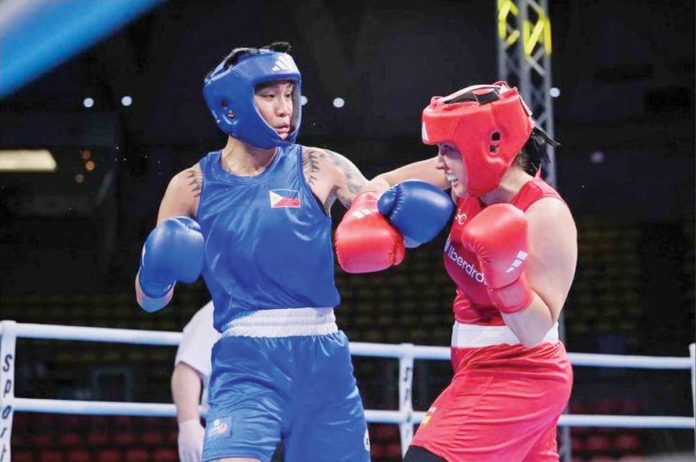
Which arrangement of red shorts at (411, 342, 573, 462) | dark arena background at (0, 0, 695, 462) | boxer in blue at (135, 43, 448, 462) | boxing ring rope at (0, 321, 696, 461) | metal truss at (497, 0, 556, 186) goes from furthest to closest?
1. dark arena background at (0, 0, 695, 462)
2. metal truss at (497, 0, 556, 186)
3. boxing ring rope at (0, 321, 696, 461)
4. boxer in blue at (135, 43, 448, 462)
5. red shorts at (411, 342, 573, 462)

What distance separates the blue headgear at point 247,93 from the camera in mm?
2678

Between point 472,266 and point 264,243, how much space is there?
565mm

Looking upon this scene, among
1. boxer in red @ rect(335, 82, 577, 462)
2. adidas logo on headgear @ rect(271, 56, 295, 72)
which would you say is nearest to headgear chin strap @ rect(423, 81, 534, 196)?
boxer in red @ rect(335, 82, 577, 462)

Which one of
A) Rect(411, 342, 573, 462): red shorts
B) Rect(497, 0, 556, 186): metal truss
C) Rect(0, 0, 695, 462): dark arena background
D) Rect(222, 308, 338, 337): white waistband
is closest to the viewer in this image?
Rect(411, 342, 573, 462): red shorts

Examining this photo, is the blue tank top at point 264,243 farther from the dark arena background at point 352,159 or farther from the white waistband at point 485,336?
the dark arena background at point 352,159

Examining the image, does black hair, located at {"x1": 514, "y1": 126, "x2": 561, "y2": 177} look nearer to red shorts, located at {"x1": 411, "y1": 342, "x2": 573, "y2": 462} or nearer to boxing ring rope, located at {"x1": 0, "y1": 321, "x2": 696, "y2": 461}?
red shorts, located at {"x1": 411, "y1": 342, "x2": 573, "y2": 462}

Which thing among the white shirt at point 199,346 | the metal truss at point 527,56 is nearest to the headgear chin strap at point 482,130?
the white shirt at point 199,346

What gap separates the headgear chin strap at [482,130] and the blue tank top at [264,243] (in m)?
0.49

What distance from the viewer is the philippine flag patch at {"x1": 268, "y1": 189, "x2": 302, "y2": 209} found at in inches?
106

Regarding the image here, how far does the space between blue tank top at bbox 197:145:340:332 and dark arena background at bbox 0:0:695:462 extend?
680 cm

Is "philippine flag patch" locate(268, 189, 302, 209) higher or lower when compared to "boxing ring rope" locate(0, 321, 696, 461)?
higher

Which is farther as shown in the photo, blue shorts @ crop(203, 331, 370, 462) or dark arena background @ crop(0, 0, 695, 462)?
dark arena background @ crop(0, 0, 695, 462)

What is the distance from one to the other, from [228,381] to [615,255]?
10055mm

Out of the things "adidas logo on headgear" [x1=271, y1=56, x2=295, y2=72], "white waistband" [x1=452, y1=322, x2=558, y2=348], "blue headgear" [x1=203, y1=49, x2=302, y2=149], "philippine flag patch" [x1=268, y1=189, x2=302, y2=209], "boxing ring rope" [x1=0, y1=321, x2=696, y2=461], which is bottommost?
"boxing ring rope" [x1=0, y1=321, x2=696, y2=461]
